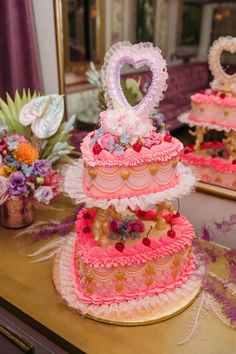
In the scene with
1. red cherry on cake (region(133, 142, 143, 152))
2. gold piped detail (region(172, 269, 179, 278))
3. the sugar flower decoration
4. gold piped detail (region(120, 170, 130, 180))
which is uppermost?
the sugar flower decoration

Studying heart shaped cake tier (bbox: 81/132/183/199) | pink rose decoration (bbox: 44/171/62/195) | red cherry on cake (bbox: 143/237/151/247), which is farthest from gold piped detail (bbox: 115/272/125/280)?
pink rose decoration (bbox: 44/171/62/195)

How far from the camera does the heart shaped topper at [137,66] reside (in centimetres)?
92

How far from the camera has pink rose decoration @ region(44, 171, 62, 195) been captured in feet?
4.31

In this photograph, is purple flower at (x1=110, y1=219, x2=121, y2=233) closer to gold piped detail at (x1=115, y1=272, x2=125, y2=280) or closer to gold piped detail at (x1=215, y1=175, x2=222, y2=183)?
gold piped detail at (x1=115, y1=272, x2=125, y2=280)

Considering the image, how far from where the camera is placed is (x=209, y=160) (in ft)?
4.39

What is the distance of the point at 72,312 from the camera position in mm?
1012

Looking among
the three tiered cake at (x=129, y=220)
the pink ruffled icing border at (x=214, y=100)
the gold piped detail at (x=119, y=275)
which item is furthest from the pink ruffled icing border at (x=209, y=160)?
the gold piped detail at (x=119, y=275)

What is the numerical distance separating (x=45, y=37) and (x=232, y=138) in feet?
3.24

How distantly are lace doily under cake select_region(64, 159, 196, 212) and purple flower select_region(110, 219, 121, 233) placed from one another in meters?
0.17

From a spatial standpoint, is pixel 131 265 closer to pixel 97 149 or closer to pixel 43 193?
pixel 97 149

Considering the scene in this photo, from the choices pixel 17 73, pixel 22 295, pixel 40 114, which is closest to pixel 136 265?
pixel 22 295

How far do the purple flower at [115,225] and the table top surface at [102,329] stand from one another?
0.81 feet

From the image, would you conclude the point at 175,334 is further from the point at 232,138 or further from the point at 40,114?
the point at 40,114

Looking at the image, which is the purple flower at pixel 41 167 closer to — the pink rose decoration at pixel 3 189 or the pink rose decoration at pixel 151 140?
the pink rose decoration at pixel 3 189
